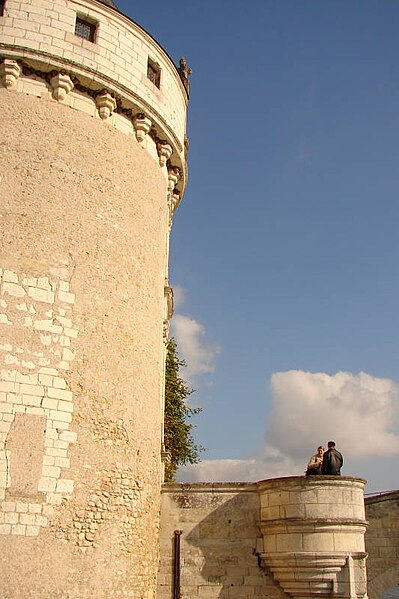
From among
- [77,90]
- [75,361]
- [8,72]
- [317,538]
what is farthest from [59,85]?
[317,538]

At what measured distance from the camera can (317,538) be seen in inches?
480

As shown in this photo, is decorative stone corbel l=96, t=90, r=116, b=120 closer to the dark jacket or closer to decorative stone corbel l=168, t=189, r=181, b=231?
decorative stone corbel l=168, t=189, r=181, b=231

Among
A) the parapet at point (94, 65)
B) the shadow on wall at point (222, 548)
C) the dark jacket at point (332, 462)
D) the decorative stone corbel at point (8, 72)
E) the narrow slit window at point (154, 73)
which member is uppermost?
the narrow slit window at point (154, 73)

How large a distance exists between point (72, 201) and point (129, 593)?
7011 millimetres

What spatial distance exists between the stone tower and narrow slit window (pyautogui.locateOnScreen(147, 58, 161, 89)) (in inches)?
13.6

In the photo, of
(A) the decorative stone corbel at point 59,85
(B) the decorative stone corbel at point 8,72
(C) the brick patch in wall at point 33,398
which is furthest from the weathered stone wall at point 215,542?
(B) the decorative stone corbel at point 8,72

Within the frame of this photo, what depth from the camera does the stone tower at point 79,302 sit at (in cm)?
1055

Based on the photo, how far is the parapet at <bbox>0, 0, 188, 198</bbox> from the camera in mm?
12781

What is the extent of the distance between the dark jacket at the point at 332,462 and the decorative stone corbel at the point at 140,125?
7.59 metres

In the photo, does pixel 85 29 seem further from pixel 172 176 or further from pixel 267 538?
pixel 267 538

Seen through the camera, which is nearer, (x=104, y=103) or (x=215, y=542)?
(x=215, y=542)

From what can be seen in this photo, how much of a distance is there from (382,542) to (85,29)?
12.4 metres

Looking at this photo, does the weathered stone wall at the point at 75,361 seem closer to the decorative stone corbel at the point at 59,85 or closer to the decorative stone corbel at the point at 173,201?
the decorative stone corbel at the point at 59,85

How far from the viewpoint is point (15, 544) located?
10039 millimetres
